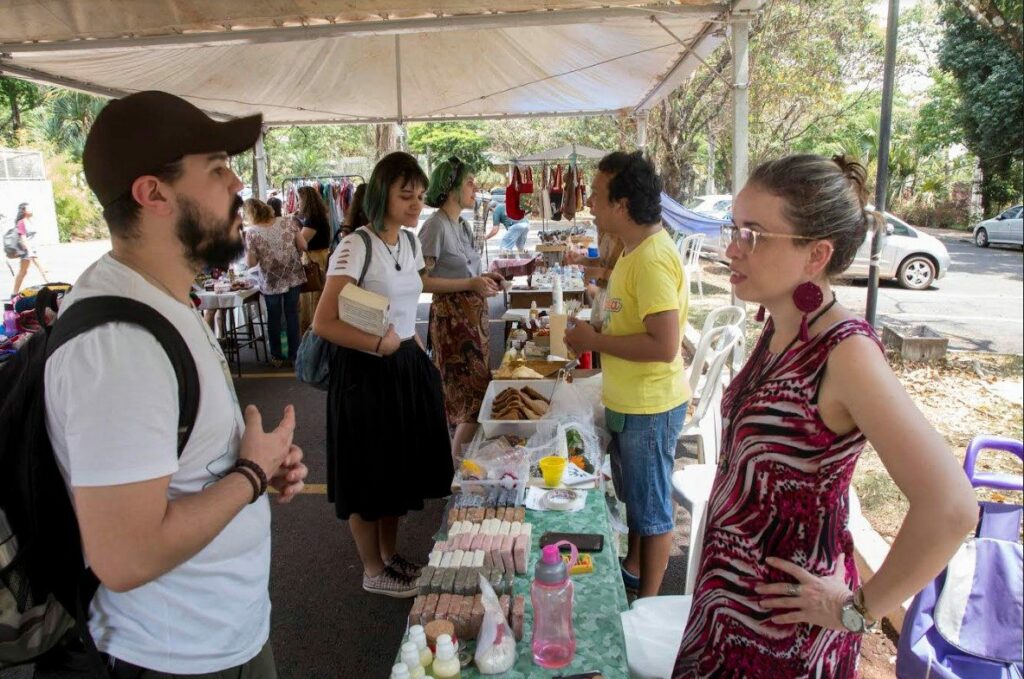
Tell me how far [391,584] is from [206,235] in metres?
2.25

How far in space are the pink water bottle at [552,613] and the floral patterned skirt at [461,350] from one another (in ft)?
8.45

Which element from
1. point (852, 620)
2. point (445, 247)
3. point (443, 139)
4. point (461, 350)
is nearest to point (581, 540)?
point (852, 620)

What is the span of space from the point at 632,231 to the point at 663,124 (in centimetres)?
1267

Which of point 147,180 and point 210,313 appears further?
point 210,313

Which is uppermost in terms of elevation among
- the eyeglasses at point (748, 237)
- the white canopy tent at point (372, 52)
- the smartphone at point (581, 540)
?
the white canopy tent at point (372, 52)

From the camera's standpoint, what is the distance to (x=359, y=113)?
9141 mm

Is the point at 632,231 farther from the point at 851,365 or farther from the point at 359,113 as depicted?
the point at 359,113

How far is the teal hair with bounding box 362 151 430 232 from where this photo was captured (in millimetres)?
2648

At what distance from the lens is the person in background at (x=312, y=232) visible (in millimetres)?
7398

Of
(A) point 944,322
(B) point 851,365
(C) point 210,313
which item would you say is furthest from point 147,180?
(A) point 944,322

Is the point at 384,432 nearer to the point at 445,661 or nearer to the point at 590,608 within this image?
the point at 590,608

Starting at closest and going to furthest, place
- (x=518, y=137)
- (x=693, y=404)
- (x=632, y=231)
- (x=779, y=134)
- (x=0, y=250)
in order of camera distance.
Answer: (x=632, y=231) < (x=693, y=404) < (x=779, y=134) < (x=0, y=250) < (x=518, y=137)

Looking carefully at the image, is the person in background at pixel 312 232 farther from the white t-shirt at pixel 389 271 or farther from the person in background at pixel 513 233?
the white t-shirt at pixel 389 271

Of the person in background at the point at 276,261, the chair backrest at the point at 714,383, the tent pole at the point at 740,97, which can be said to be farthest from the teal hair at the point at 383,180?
the person in background at the point at 276,261
